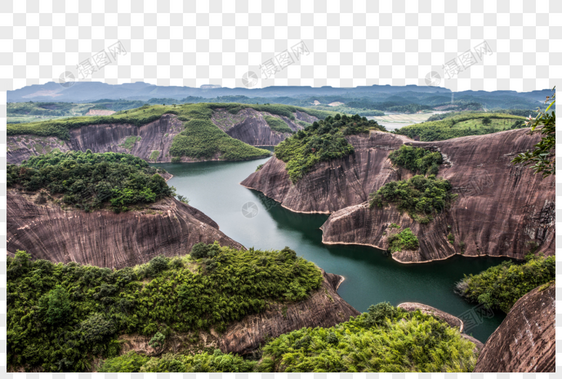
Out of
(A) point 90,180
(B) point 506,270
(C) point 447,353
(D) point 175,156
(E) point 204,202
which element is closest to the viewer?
(C) point 447,353

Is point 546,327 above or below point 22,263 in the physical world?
above

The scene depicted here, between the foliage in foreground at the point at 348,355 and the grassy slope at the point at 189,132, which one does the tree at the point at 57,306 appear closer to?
the foliage in foreground at the point at 348,355

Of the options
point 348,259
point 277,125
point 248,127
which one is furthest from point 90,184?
point 277,125

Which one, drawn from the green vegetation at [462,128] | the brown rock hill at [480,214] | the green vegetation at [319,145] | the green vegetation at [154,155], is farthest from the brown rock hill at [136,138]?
the brown rock hill at [480,214]

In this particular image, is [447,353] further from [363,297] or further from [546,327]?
[363,297]

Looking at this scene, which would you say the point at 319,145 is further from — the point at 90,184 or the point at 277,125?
the point at 277,125

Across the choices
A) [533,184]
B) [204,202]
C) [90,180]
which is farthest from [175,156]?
[533,184]
